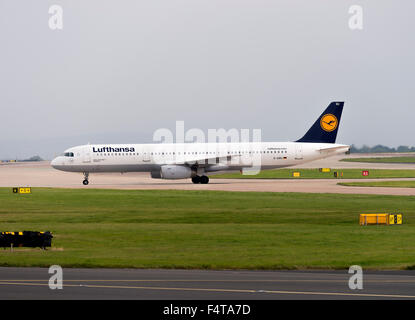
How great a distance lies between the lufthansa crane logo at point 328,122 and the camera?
8594cm

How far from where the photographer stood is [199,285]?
23.3 meters

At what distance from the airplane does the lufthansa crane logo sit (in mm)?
2633

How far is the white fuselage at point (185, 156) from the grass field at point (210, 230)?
14144 mm

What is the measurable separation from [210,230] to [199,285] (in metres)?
18.0

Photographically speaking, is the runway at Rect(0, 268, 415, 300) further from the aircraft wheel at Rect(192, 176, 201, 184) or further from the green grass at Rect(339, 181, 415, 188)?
the aircraft wheel at Rect(192, 176, 201, 184)

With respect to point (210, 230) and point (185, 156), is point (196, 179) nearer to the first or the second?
point (185, 156)

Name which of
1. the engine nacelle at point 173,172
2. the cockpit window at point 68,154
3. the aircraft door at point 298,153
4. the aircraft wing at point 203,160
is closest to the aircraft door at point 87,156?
the cockpit window at point 68,154

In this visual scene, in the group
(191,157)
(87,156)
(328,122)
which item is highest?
(328,122)

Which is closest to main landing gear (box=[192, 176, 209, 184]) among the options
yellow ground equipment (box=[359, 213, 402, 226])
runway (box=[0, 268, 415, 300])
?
yellow ground equipment (box=[359, 213, 402, 226])

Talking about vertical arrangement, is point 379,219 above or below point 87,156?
below

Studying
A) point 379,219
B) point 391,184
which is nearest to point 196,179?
point 391,184
